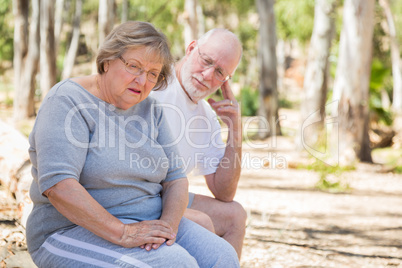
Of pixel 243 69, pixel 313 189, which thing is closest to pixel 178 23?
pixel 243 69

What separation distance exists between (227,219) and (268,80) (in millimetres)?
9546

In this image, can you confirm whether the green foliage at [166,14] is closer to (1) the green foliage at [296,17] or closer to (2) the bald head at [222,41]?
(1) the green foliage at [296,17]

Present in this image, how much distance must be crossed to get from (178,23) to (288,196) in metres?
21.9

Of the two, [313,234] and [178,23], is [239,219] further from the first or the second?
[178,23]

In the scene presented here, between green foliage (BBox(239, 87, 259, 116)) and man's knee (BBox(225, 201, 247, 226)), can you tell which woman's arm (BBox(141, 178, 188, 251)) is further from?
green foliage (BBox(239, 87, 259, 116))

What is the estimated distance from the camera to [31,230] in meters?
2.10

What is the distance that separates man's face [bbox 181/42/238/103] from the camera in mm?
2883

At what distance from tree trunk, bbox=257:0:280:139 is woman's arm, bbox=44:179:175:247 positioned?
33.3ft

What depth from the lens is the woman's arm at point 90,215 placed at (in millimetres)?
1897

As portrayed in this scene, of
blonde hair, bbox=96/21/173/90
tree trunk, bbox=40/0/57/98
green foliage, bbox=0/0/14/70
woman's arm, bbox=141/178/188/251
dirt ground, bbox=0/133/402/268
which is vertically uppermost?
green foliage, bbox=0/0/14/70

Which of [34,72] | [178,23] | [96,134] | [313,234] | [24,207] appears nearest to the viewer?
[96,134]

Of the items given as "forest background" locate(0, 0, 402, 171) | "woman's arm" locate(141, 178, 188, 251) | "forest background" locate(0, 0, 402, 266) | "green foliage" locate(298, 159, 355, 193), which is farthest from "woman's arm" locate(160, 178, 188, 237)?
"green foliage" locate(298, 159, 355, 193)

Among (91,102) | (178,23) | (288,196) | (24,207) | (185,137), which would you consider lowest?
(288,196)

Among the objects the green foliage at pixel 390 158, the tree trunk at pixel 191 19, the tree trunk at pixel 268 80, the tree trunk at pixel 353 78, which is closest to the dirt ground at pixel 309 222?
the green foliage at pixel 390 158
